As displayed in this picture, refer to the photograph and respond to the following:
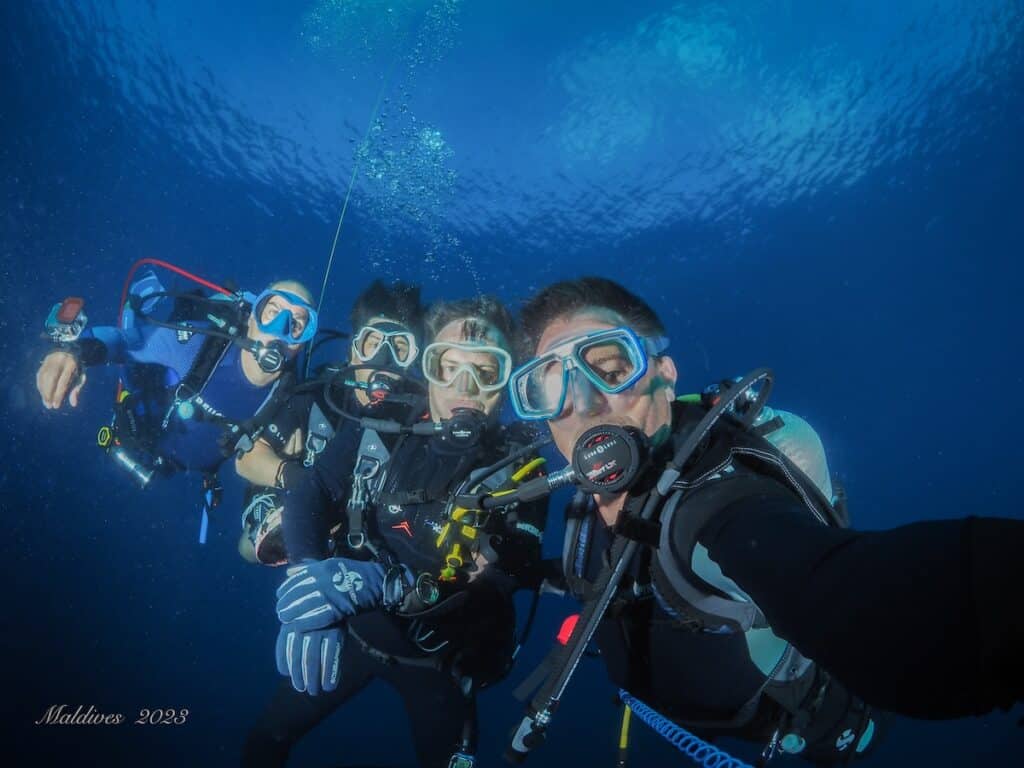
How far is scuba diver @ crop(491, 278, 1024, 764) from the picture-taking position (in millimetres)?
854

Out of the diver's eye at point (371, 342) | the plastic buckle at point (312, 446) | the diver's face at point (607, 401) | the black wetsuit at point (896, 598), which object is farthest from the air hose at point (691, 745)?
the diver's eye at point (371, 342)

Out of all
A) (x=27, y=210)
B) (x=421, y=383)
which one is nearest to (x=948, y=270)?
(x=421, y=383)

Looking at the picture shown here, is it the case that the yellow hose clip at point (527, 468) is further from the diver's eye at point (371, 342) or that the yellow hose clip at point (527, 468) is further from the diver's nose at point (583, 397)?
the diver's eye at point (371, 342)

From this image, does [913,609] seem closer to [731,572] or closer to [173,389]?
[731,572]

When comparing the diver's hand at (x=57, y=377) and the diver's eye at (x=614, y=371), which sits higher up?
the diver's eye at (x=614, y=371)

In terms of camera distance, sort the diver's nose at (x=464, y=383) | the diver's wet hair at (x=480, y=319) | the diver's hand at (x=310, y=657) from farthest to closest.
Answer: the diver's wet hair at (x=480, y=319) → the diver's nose at (x=464, y=383) → the diver's hand at (x=310, y=657)

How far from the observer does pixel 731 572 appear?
4.32ft

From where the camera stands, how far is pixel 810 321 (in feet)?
116

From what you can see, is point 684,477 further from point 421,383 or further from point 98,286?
point 98,286

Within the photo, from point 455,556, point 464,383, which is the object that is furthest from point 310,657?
point 464,383

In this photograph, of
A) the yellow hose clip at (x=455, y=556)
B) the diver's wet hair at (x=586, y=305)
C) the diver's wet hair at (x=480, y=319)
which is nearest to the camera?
the diver's wet hair at (x=586, y=305)

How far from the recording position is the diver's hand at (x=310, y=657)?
9.31 feet

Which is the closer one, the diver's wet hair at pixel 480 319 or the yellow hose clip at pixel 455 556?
the yellow hose clip at pixel 455 556

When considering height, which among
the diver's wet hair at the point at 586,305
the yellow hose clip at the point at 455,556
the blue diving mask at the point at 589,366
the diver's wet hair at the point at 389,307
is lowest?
the yellow hose clip at the point at 455,556
